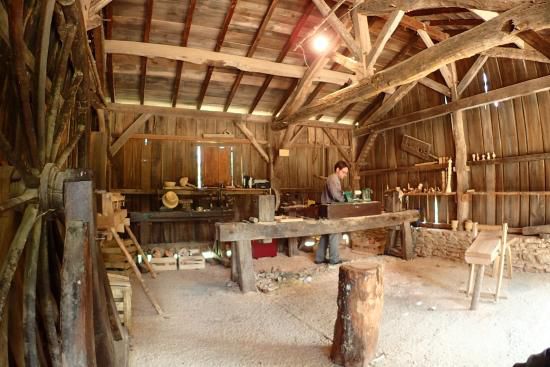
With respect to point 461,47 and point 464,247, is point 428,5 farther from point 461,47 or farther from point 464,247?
point 464,247

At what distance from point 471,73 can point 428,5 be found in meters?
3.57

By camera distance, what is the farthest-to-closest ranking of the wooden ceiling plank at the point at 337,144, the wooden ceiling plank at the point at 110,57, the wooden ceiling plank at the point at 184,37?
the wooden ceiling plank at the point at 337,144 < the wooden ceiling plank at the point at 184,37 < the wooden ceiling plank at the point at 110,57

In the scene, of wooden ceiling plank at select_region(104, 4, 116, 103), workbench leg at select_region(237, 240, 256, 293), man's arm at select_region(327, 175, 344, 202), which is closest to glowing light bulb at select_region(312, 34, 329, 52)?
man's arm at select_region(327, 175, 344, 202)

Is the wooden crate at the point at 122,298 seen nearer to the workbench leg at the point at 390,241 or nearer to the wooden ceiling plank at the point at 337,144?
the workbench leg at the point at 390,241

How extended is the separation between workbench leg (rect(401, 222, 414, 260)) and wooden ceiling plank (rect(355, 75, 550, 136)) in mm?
2754

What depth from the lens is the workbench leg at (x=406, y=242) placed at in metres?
6.94

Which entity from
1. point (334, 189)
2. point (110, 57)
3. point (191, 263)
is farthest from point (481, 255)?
point (110, 57)

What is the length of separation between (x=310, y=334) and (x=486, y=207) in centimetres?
555

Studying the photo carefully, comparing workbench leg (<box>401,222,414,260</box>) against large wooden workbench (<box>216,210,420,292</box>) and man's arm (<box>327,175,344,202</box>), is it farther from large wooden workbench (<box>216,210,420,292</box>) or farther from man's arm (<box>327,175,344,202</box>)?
man's arm (<box>327,175,344,202</box>)

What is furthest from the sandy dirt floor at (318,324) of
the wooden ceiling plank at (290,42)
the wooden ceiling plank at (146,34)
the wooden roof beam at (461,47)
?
the wooden ceiling plank at (290,42)

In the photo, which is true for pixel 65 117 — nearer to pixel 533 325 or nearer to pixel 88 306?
pixel 88 306

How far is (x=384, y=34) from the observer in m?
5.29

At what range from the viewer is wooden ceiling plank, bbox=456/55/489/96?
6.77 meters

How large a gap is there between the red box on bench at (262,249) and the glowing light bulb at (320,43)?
13.8ft
